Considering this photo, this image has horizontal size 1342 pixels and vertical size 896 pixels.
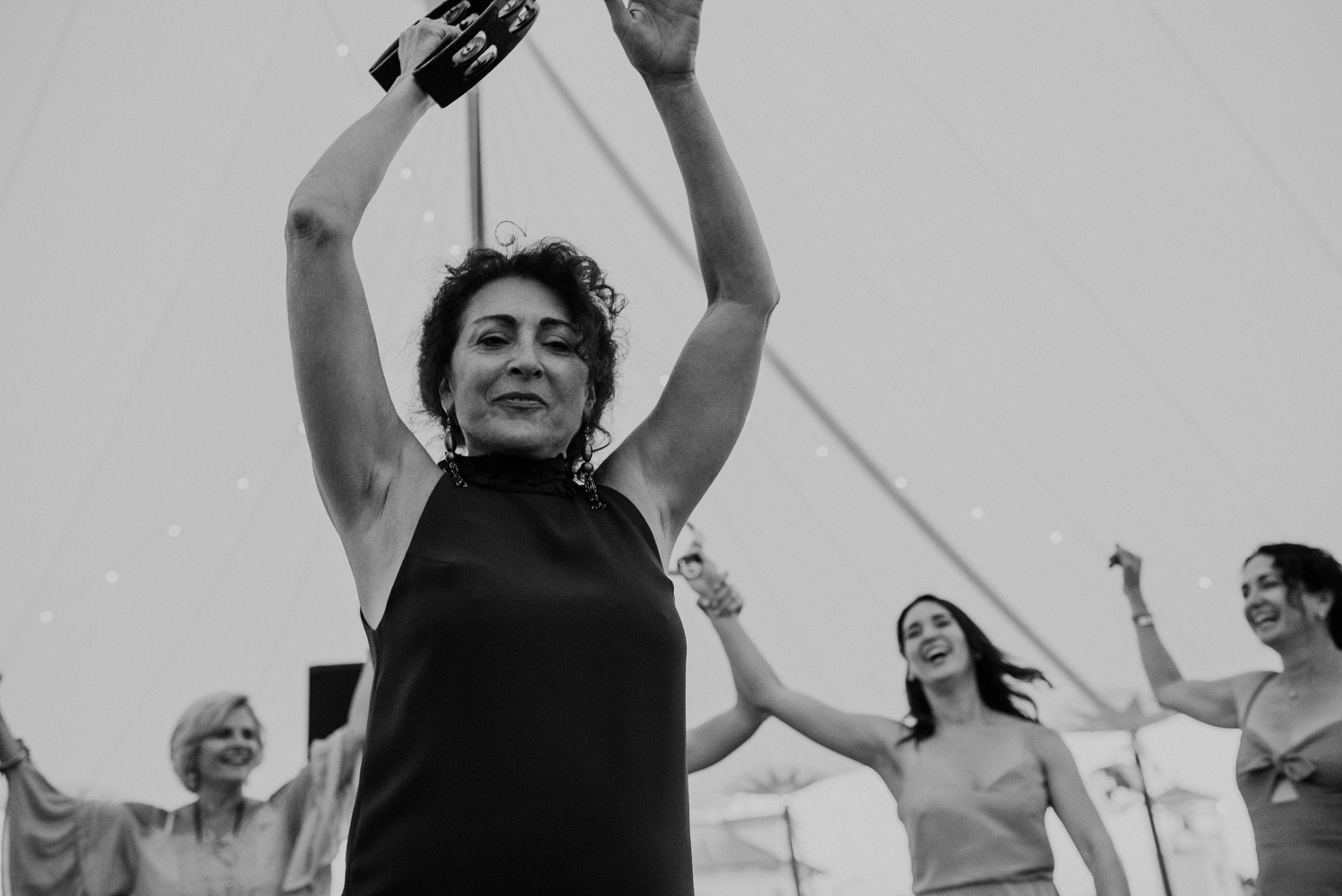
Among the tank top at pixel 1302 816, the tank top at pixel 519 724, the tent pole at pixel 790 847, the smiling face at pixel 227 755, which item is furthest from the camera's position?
the tent pole at pixel 790 847

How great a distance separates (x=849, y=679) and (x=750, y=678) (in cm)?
293

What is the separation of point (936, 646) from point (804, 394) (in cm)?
173

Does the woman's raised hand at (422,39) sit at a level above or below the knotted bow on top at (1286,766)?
above

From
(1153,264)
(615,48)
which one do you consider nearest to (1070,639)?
(1153,264)

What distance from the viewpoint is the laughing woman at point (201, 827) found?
112 inches

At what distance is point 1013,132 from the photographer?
3350 millimetres

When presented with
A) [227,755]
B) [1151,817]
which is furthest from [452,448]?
[1151,817]

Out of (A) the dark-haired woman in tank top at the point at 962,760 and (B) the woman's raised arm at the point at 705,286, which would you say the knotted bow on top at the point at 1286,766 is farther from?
(B) the woman's raised arm at the point at 705,286

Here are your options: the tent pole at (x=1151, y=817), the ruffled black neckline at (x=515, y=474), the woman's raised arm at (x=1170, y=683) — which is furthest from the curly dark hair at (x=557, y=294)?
the tent pole at (x=1151, y=817)

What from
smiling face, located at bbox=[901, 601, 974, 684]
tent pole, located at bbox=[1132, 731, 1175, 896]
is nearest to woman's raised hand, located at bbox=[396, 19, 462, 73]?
smiling face, located at bbox=[901, 601, 974, 684]

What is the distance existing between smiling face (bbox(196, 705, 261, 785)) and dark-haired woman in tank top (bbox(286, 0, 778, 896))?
2204 mm

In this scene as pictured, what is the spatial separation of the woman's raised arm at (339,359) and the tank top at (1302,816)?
211cm

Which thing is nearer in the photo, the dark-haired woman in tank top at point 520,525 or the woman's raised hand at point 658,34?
the dark-haired woman in tank top at point 520,525

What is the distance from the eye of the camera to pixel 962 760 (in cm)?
252
